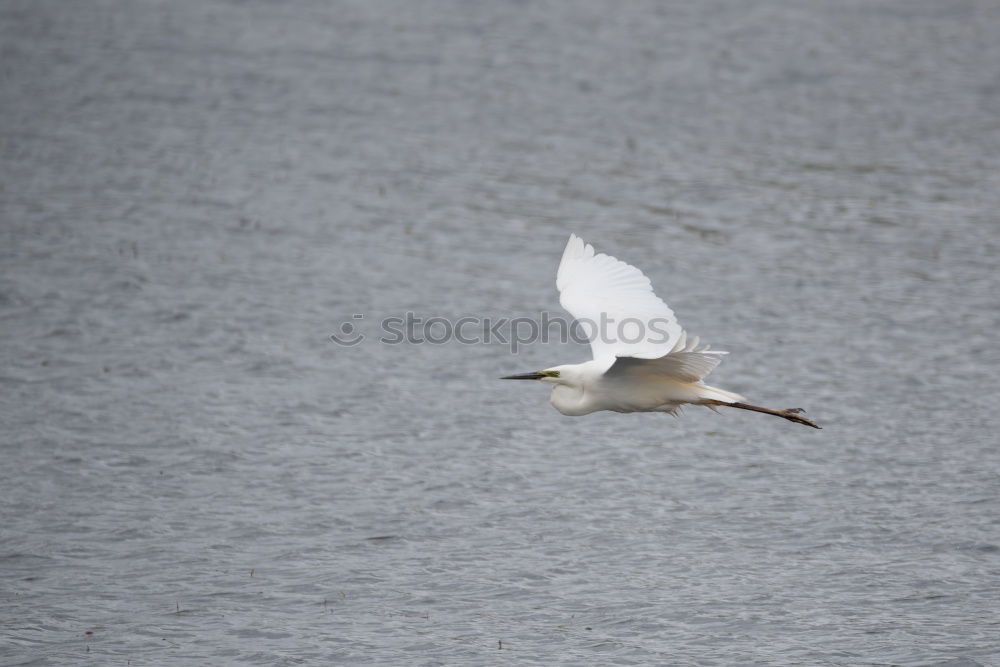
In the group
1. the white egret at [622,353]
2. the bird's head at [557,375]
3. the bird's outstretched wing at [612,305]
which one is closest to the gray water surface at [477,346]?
the white egret at [622,353]

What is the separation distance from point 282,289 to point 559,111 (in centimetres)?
763

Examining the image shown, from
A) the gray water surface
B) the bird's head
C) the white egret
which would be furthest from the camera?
the gray water surface

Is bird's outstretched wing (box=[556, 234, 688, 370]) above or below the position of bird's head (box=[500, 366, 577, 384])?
above

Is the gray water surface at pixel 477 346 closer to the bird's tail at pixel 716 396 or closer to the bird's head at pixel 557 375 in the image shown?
the bird's tail at pixel 716 396

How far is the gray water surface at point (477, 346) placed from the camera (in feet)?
27.3

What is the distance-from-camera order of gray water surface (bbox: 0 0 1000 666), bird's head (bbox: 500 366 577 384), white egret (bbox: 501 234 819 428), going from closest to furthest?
white egret (bbox: 501 234 819 428)
bird's head (bbox: 500 366 577 384)
gray water surface (bbox: 0 0 1000 666)

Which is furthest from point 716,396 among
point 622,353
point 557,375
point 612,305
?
point 557,375

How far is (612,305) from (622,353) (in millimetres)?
549

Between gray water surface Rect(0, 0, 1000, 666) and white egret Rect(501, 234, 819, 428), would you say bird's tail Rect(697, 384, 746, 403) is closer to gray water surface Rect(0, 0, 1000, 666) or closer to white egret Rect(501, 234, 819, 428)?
white egret Rect(501, 234, 819, 428)

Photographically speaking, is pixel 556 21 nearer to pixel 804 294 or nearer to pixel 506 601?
pixel 804 294

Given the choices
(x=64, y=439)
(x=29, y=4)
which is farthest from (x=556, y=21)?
(x=64, y=439)

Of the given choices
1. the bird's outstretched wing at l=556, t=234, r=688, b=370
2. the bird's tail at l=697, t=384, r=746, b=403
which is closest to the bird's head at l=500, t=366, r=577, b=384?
the bird's outstretched wing at l=556, t=234, r=688, b=370

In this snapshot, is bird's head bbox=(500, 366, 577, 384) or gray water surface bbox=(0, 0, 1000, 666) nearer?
bird's head bbox=(500, 366, 577, 384)

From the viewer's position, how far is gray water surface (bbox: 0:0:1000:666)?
27.3 ft
